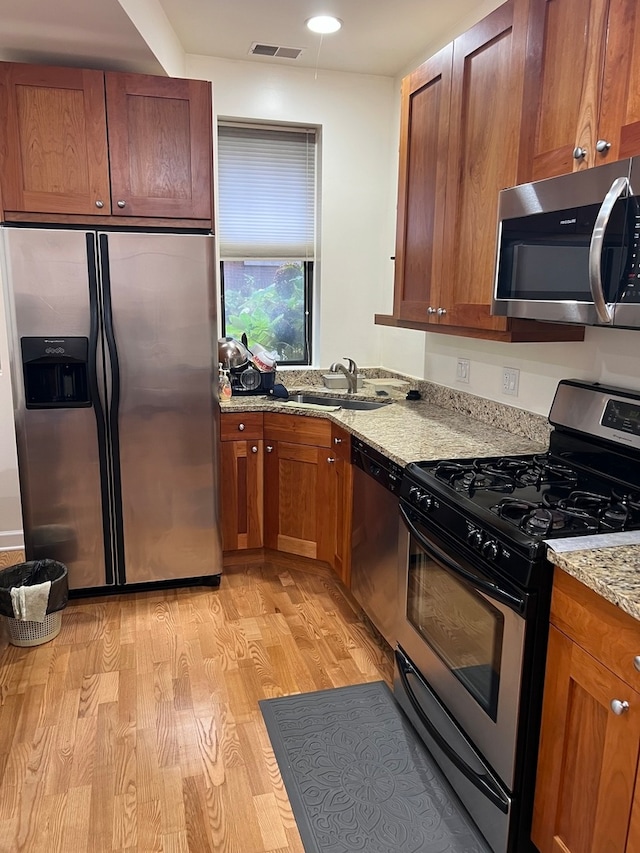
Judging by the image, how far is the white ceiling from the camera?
2.38 meters

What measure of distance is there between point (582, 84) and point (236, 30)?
2005 millimetres

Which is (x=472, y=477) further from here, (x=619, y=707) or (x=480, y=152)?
(x=480, y=152)

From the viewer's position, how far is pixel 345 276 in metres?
3.86

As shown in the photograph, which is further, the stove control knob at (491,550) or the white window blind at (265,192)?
the white window blind at (265,192)

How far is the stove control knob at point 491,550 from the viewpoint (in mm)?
1564

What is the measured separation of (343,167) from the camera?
3.72 metres

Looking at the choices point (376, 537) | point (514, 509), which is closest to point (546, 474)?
point (514, 509)

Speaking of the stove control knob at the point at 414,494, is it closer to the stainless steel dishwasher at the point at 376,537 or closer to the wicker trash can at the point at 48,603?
the stainless steel dishwasher at the point at 376,537

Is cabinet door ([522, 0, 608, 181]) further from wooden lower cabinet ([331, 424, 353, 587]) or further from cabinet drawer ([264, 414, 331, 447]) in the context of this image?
cabinet drawer ([264, 414, 331, 447])

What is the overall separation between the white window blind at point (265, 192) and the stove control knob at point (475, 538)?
2601 mm

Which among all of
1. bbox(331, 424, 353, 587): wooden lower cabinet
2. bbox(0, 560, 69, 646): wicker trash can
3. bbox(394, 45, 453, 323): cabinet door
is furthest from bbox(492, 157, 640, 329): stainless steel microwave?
bbox(0, 560, 69, 646): wicker trash can

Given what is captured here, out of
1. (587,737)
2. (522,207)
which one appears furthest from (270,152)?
(587,737)

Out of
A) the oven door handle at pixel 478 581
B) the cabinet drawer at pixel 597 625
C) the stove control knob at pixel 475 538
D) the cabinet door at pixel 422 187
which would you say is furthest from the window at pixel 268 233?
the cabinet drawer at pixel 597 625

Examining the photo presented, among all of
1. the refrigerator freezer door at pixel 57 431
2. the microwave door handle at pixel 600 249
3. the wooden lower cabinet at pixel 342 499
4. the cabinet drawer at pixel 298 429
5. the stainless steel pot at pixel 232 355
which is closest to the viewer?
the microwave door handle at pixel 600 249
